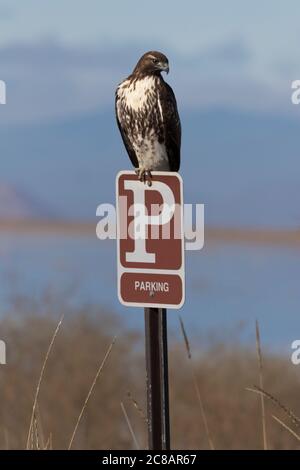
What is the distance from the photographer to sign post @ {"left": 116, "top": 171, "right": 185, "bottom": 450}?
4656 mm

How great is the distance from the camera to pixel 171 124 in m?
6.84

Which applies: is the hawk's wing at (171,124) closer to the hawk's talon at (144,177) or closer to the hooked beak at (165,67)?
the hooked beak at (165,67)

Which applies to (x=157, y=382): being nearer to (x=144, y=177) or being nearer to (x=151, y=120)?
(x=144, y=177)

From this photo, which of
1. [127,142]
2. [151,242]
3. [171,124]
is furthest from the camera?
[127,142]

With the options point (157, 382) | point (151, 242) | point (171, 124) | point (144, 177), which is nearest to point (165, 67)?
point (171, 124)

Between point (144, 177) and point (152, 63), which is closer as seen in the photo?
point (144, 177)

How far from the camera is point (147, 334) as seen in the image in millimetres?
4734

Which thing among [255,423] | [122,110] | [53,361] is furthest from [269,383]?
[122,110]

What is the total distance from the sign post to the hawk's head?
186 centimetres

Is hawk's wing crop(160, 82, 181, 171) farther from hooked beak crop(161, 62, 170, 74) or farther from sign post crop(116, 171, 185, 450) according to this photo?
sign post crop(116, 171, 185, 450)

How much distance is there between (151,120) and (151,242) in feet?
7.75

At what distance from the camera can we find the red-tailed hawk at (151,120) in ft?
22.1
